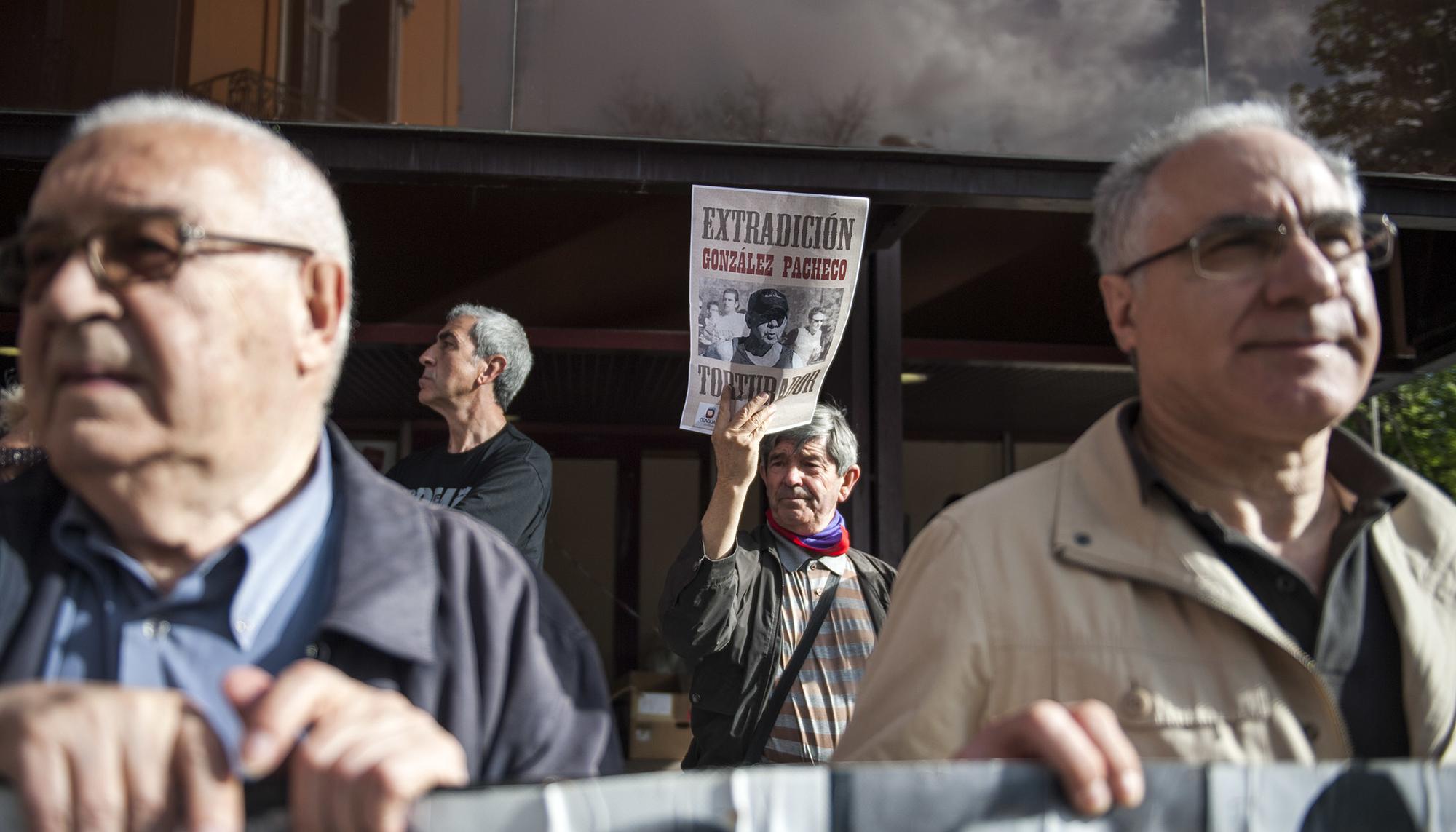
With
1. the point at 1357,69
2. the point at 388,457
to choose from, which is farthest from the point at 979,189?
the point at 388,457

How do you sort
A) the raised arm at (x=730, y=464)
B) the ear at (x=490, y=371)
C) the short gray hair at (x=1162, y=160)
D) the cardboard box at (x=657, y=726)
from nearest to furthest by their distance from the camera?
1. the short gray hair at (x=1162, y=160)
2. the raised arm at (x=730, y=464)
3. the ear at (x=490, y=371)
4. the cardboard box at (x=657, y=726)

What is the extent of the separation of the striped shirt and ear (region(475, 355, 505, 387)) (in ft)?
4.13

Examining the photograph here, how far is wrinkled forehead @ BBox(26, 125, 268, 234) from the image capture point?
1.35 meters

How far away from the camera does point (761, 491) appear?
27.1 ft

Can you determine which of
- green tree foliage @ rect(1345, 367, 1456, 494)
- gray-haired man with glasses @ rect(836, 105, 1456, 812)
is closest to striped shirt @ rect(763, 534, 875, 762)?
gray-haired man with glasses @ rect(836, 105, 1456, 812)

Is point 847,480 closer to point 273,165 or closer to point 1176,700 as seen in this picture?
point 1176,700

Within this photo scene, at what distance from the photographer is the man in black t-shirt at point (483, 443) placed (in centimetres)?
347

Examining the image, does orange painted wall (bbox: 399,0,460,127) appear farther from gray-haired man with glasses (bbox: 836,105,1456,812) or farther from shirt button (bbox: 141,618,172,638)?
shirt button (bbox: 141,618,172,638)

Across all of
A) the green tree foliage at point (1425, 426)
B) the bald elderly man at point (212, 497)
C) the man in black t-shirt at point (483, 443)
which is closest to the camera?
the bald elderly man at point (212, 497)

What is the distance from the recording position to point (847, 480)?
398 cm

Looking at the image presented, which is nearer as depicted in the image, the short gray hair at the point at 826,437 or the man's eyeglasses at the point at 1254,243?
the man's eyeglasses at the point at 1254,243

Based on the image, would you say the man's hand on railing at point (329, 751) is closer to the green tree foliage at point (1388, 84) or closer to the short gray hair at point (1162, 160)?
the short gray hair at point (1162, 160)

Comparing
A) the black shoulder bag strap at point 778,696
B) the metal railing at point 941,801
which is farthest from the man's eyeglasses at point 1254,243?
the black shoulder bag strap at point 778,696

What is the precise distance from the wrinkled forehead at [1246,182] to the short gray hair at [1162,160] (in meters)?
0.02
